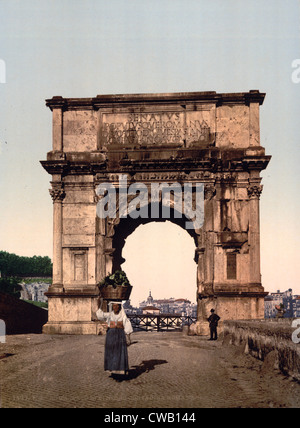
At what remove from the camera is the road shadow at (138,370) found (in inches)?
407

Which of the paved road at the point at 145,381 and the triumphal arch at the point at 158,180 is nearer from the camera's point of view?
the paved road at the point at 145,381

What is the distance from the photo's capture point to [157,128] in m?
23.2

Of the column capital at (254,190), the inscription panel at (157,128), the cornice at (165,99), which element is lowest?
the column capital at (254,190)

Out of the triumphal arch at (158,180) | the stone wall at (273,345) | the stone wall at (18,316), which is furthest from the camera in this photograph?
the stone wall at (18,316)

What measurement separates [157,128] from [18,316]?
10320mm

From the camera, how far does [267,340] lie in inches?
443

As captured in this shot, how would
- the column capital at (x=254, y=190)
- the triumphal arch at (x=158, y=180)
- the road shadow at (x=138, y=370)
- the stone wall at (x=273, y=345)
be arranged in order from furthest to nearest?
the column capital at (x=254, y=190)
the triumphal arch at (x=158, y=180)
the road shadow at (x=138, y=370)
the stone wall at (x=273, y=345)

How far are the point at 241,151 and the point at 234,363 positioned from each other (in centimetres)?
1141

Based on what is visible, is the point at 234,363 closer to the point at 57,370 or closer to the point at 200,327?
the point at 57,370

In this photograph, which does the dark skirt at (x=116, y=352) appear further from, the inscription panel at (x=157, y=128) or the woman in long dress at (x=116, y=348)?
the inscription panel at (x=157, y=128)

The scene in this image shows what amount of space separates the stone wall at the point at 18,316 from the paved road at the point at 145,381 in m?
7.16

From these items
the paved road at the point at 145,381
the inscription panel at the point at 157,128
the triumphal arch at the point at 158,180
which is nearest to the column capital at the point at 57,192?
the triumphal arch at the point at 158,180

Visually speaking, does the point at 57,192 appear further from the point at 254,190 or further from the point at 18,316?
the point at 254,190
